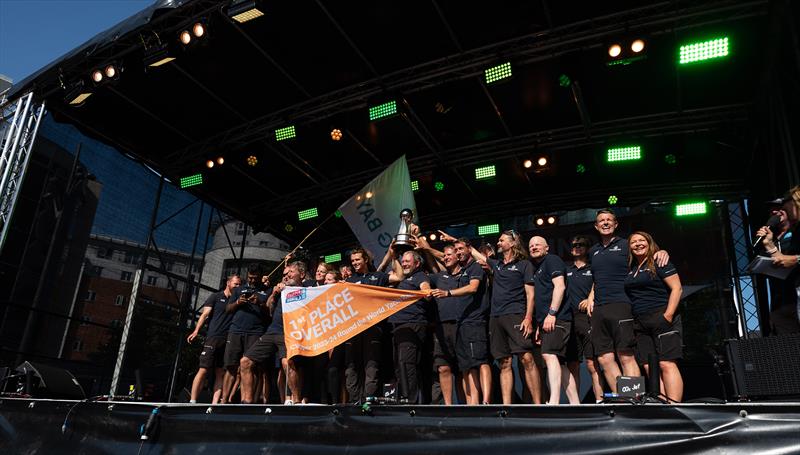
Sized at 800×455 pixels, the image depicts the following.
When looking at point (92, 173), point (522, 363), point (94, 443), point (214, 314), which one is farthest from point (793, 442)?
point (92, 173)

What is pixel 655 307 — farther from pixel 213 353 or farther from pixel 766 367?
pixel 213 353

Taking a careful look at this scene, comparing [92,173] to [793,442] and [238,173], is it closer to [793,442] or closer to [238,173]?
[238,173]

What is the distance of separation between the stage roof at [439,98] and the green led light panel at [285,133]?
0.20m

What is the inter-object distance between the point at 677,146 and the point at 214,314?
8.63 m

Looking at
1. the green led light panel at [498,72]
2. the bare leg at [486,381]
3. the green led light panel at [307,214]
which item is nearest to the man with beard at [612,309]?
the bare leg at [486,381]

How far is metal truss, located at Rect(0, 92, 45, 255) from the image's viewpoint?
890cm

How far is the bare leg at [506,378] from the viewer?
5.80 meters

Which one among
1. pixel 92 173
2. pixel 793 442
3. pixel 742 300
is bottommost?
pixel 793 442

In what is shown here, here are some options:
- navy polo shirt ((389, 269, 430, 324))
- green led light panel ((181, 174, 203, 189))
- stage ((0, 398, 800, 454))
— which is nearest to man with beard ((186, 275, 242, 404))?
stage ((0, 398, 800, 454))

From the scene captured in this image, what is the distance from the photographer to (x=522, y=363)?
5992mm

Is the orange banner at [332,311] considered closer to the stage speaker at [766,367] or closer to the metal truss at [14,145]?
the stage speaker at [766,367]

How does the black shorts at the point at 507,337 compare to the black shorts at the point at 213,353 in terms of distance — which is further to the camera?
the black shorts at the point at 213,353

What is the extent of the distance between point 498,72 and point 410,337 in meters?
4.61

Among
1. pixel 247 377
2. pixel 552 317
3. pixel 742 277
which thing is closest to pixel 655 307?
pixel 552 317
